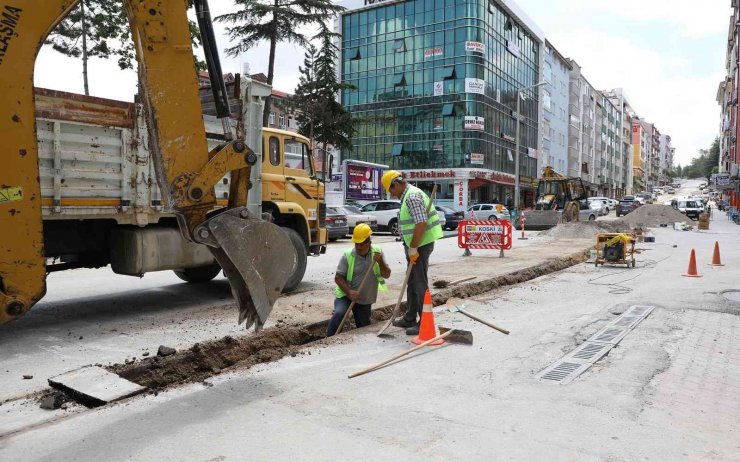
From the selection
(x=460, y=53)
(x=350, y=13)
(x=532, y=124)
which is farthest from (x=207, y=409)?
(x=532, y=124)

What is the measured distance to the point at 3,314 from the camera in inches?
125

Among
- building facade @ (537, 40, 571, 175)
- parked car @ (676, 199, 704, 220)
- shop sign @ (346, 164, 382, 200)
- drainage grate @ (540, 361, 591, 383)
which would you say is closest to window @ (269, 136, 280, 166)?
drainage grate @ (540, 361, 591, 383)

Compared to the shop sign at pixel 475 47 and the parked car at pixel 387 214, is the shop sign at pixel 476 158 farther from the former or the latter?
the parked car at pixel 387 214

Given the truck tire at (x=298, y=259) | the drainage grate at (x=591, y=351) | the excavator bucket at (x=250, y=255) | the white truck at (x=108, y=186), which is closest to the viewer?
the excavator bucket at (x=250, y=255)

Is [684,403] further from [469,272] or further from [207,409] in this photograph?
[469,272]

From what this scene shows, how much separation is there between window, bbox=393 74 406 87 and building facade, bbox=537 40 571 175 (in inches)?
833

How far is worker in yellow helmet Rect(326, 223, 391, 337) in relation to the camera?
242 inches

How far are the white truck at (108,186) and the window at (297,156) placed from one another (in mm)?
776

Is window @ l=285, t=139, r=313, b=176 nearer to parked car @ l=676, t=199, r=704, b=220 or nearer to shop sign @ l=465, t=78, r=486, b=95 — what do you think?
parked car @ l=676, t=199, r=704, b=220

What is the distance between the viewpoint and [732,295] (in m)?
8.69

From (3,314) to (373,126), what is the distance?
5186 centimetres

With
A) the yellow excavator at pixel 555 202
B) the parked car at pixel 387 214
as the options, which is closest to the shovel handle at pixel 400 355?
the parked car at pixel 387 214

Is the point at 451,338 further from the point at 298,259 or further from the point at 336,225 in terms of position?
the point at 336,225

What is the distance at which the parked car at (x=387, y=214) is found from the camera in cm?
2486
